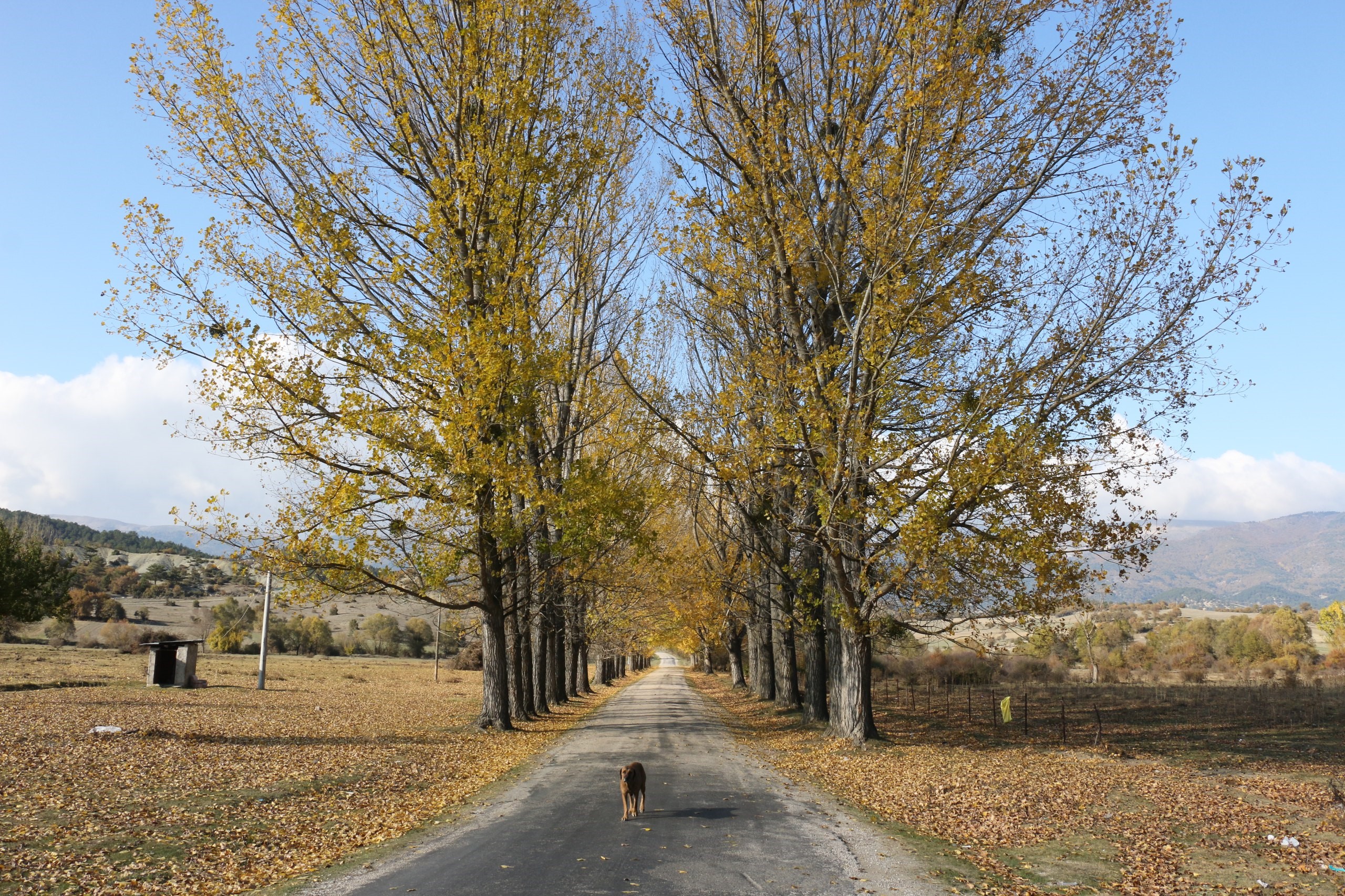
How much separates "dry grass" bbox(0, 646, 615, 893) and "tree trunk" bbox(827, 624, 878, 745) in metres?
6.07

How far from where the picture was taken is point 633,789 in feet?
29.6

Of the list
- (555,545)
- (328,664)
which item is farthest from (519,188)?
(328,664)

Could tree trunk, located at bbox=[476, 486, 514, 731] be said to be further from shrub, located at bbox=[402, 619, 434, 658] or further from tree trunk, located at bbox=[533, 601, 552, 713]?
shrub, located at bbox=[402, 619, 434, 658]

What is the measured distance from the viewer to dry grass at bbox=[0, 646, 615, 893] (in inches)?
276

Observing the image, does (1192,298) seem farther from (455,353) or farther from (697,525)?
(697,525)

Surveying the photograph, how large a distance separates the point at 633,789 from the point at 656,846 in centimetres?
119

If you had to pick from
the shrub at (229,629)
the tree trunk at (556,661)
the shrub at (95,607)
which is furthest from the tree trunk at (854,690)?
the shrub at (95,607)

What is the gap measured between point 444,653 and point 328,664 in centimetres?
2675

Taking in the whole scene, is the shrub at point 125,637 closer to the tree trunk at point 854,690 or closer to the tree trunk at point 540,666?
the tree trunk at point 540,666

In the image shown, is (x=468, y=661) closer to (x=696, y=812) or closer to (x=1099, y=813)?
(x=696, y=812)

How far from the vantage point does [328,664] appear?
5241 cm

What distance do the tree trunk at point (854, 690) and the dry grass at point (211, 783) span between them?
607cm

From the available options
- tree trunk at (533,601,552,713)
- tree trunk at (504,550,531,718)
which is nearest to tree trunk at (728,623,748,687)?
tree trunk at (533,601,552,713)

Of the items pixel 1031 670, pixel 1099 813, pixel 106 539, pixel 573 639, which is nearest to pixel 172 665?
pixel 573 639
